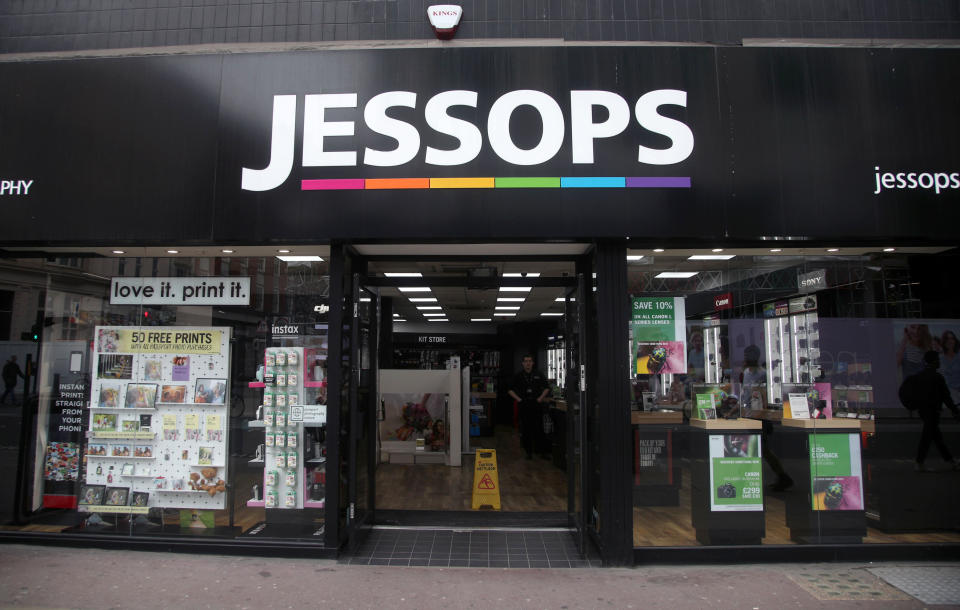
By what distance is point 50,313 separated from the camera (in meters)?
5.70

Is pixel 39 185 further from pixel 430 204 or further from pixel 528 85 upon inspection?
pixel 528 85

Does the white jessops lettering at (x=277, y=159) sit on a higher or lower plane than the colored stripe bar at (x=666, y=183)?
higher

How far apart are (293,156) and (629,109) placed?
116 inches

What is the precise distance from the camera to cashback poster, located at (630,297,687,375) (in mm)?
5004

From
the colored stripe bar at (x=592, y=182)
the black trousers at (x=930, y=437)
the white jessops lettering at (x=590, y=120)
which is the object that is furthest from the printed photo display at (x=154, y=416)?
the black trousers at (x=930, y=437)

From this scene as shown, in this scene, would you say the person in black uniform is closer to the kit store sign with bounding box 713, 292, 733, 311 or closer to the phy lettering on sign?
the kit store sign with bounding box 713, 292, 733, 311

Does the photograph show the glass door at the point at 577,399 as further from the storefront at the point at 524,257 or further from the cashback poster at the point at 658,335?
the cashback poster at the point at 658,335

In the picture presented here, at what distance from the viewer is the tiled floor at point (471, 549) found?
479 centimetres

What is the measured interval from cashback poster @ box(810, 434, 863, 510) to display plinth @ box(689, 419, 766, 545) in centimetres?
53

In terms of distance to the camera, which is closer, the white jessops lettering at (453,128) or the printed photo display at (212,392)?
the white jessops lettering at (453,128)

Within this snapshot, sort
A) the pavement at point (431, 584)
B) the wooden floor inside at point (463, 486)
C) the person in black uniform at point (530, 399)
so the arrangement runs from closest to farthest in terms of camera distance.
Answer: the pavement at point (431, 584) < the wooden floor inside at point (463, 486) < the person in black uniform at point (530, 399)

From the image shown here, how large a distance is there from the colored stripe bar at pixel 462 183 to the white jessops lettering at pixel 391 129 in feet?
1.04

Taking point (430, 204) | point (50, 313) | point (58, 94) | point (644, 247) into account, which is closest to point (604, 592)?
point (644, 247)

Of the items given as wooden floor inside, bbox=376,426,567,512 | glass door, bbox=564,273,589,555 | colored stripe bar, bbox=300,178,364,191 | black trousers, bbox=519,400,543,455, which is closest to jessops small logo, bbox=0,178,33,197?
colored stripe bar, bbox=300,178,364,191
